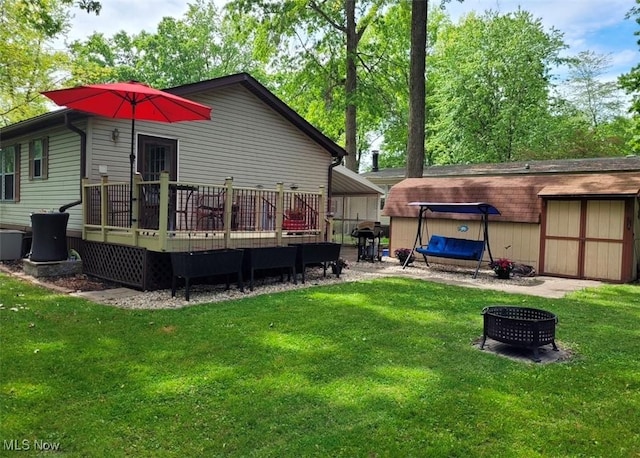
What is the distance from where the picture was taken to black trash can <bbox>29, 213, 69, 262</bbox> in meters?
7.89

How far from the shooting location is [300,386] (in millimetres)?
3510

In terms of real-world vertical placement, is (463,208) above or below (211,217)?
above

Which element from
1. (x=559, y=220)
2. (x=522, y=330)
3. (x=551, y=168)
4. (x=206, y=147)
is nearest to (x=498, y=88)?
(x=551, y=168)

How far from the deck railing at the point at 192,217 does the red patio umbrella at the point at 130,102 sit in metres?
0.51

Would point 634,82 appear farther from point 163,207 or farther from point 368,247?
point 163,207

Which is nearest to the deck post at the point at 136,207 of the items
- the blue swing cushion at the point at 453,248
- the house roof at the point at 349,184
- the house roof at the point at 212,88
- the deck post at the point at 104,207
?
the deck post at the point at 104,207

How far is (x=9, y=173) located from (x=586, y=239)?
14.1 metres

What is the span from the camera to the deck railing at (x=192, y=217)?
7109mm

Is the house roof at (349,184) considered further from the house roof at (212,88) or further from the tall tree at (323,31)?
the tall tree at (323,31)

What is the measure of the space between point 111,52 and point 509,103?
94.4 ft

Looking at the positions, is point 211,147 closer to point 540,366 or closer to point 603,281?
point 540,366

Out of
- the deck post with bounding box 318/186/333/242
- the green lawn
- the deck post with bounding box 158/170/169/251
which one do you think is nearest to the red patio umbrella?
the deck post with bounding box 158/170/169/251

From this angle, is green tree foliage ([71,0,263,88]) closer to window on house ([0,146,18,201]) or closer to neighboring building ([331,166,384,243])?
neighboring building ([331,166,384,243])

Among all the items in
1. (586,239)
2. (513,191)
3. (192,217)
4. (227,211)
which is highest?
(513,191)
